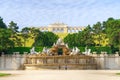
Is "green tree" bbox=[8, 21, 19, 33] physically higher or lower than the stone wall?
higher

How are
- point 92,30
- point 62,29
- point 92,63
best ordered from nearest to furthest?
point 92,63 < point 92,30 < point 62,29

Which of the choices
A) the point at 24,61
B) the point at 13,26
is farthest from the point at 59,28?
the point at 24,61

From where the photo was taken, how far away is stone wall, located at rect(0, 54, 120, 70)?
7900cm

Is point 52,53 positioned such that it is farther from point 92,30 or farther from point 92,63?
point 92,30

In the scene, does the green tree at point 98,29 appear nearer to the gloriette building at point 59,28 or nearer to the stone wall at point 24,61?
the stone wall at point 24,61

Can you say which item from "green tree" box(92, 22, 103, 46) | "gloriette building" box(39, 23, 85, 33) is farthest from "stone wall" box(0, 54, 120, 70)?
"gloriette building" box(39, 23, 85, 33)

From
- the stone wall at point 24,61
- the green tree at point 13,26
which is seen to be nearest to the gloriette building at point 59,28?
the green tree at point 13,26

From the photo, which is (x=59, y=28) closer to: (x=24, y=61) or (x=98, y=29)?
(x=98, y=29)

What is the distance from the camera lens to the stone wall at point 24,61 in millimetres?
79000

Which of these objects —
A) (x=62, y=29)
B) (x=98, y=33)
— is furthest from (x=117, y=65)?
(x=62, y=29)

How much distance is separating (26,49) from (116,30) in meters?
22.4

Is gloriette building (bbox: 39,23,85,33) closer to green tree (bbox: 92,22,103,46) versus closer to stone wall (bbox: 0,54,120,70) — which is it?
green tree (bbox: 92,22,103,46)

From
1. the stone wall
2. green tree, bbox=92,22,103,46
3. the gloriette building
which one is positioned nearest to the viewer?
the stone wall

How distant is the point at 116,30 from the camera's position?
3324 inches
